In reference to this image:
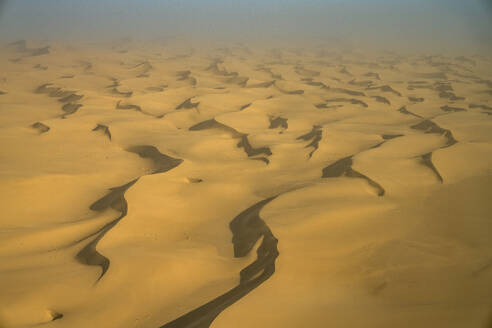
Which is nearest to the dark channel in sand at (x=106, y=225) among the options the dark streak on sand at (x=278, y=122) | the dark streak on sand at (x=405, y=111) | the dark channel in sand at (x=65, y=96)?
the dark streak on sand at (x=278, y=122)

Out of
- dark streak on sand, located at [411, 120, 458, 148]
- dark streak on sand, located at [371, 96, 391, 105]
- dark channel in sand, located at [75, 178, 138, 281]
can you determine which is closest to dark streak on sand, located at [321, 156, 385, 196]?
dark streak on sand, located at [411, 120, 458, 148]

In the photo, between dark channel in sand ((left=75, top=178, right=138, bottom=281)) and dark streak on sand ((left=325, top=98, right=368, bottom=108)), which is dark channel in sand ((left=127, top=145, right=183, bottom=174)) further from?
dark streak on sand ((left=325, top=98, right=368, bottom=108))

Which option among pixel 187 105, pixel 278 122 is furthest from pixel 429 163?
pixel 187 105

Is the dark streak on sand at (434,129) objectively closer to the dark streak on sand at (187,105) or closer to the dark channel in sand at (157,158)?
the dark channel in sand at (157,158)

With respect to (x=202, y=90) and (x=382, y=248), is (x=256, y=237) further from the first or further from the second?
(x=202, y=90)

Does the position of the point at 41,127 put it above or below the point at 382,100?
below

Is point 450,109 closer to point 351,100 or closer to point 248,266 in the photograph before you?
point 351,100
